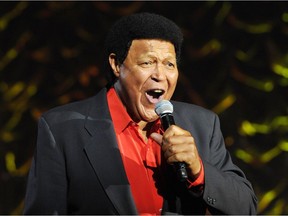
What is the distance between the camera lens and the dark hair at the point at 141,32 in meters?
1.46

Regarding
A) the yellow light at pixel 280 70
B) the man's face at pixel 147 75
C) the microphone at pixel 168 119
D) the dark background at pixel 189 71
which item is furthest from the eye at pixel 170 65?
the yellow light at pixel 280 70

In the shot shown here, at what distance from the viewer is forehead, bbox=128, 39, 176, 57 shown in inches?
56.8

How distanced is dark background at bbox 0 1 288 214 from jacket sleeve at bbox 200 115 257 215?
120 centimetres

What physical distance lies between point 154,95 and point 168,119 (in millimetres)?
206

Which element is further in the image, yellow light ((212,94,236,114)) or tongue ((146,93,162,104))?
yellow light ((212,94,236,114))

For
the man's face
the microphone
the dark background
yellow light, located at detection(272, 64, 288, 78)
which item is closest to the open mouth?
the man's face

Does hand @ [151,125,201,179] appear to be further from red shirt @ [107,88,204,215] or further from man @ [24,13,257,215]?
red shirt @ [107,88,204,215]

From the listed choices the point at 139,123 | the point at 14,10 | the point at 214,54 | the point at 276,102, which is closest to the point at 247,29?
the point at 214,54

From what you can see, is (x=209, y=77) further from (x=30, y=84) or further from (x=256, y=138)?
(x=30, y=84)

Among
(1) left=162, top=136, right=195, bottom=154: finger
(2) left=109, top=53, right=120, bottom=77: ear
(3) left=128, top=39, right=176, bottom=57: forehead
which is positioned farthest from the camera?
(2) left=109, top=53, right=120, bottom=77: ear

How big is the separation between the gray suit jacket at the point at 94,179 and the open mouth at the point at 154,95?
122 mm

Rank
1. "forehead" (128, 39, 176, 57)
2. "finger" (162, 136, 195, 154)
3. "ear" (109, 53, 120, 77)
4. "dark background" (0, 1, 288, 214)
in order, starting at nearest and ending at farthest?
"finger" (162, 136, 195, 154) → "forehead" (128, 39, 176, 57) → "ear" (109, 53, 120, 77) → "dark background" (0, 1, 288, 214)

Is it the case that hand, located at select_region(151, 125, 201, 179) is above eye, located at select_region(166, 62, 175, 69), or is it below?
A: below

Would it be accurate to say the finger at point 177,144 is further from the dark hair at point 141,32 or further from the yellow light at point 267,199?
the yellow light at point 267,199
